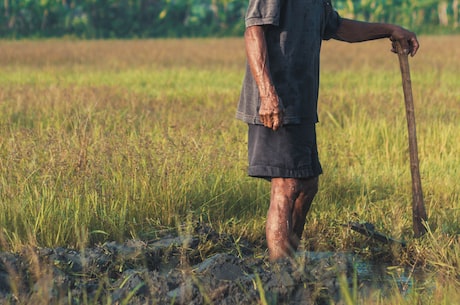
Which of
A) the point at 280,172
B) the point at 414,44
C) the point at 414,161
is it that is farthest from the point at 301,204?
the point at 414,44

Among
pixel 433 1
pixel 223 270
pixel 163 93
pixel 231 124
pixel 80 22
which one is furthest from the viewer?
pixel 433 1

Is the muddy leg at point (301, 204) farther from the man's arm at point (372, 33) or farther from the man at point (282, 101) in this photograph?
the man's arm at point (372, 33)

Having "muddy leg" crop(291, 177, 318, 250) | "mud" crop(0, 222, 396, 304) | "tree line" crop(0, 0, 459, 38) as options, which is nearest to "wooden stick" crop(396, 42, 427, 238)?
"muddy leg" crop(291, 177, 318, 250)

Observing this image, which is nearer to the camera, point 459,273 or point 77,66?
point 459,273

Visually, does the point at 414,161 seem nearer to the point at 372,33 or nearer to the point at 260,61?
the point at 372,33

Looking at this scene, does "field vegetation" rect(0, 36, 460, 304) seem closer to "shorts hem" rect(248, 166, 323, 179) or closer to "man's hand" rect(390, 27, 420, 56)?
"shorts hem" rect(248, 166, 323, 179)

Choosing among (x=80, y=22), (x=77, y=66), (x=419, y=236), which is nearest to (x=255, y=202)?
(x=419, y=236)

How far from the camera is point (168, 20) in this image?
41.7m

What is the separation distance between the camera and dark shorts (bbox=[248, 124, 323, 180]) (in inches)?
154

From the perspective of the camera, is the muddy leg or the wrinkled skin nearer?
the wrinkled skin

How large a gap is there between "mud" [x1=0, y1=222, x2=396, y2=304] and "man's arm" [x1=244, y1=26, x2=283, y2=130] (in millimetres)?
585

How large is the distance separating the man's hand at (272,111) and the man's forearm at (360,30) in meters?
0.68

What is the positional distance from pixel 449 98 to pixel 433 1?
3550 centimetres

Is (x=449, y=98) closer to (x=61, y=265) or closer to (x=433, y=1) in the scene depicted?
(x=61, y=265)
